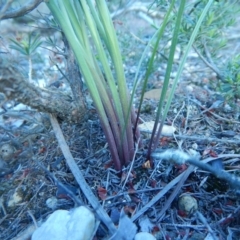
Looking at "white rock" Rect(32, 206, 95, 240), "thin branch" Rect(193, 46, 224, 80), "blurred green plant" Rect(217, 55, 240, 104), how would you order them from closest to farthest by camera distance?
"white rock" Rect(32, 206, 95, 240) < "blurred green plant" Rect(217, 55, 240, 104) < "thin branch" Rect(193, 46, 224, 80)

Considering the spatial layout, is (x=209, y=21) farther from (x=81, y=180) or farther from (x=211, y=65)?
(x=81, y=180)

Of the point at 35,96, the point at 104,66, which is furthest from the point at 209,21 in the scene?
the point at 35,96

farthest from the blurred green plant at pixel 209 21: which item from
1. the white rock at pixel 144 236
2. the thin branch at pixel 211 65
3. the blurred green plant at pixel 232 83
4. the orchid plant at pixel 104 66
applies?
the white rock at pixel 144 236

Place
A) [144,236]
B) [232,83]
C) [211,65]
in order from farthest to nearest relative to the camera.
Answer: [211,65] → [232,83] → [144,236]

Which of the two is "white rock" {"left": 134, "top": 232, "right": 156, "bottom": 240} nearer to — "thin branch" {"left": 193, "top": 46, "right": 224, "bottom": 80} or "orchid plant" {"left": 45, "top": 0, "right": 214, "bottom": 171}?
"orchid plant" {"left": 45, "top": 0, "right": 214, "bottom": 171}

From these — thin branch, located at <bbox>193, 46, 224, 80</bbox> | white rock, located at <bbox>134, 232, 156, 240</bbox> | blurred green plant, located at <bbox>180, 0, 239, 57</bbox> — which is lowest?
white rock, located at <bbox>134, 232, 156, 240</bbox>

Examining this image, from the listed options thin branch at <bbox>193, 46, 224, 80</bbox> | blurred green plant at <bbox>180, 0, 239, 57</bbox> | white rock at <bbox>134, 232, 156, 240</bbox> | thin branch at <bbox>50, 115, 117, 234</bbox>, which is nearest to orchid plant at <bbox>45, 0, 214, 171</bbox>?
thin branch at <bbox>50, 115, 117, 234</bbox>

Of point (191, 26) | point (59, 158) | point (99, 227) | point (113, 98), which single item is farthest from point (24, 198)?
point (191, 26)

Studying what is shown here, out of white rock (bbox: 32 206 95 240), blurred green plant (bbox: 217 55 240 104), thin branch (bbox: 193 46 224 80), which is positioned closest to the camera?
white rock (bbox: 32 206 95 240)
